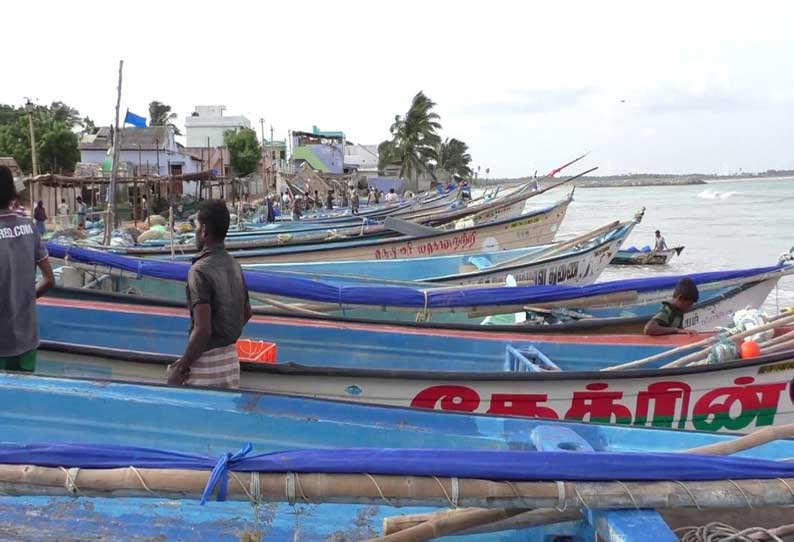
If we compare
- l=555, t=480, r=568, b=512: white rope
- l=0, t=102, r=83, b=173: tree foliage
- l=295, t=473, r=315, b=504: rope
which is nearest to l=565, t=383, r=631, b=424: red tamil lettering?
l=555, t=480, r=568, b=512: white rope

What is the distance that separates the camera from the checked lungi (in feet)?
12.1

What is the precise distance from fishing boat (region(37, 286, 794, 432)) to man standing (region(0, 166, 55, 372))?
37.8 inches

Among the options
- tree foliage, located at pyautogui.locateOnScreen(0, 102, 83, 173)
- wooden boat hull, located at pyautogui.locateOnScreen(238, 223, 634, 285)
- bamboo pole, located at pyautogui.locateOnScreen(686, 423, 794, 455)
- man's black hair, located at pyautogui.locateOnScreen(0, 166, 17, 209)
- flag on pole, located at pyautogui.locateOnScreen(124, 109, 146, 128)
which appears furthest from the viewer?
tree foliage, located at pyautogui.locateOnScreen(0, 102, 83, 173)

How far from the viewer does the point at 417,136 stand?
53.1 meters

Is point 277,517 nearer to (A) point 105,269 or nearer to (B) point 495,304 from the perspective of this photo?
(B) point 495,304

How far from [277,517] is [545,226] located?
46.4 feet

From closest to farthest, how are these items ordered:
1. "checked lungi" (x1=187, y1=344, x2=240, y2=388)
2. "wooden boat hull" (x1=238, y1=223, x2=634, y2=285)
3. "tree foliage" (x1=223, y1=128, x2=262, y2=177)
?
"checked lungi" (x1=187, y1=344, x2=240, y2=388)
"wooden boat hull" (x1=238, y1=223, x2=634, y2=285)
"tree foliage" (x1=223, y1=128, x2=262, y2=177)

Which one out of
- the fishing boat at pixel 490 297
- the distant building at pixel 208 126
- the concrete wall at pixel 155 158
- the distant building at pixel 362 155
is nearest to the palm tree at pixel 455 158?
the distant building at pixel 362 155

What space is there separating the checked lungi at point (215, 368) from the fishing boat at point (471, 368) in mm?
678

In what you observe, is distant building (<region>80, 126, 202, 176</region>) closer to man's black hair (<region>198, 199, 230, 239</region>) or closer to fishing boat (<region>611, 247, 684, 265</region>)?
fishing boat (<region>611, 247, 684, 265</region>)

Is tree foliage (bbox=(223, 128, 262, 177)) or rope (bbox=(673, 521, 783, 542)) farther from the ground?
tree foliage (bbox=(223, 128, 262, 177))

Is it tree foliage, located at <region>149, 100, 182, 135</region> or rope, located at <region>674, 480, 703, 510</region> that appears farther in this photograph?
tree foliage, located at <region>149, 100, 182, 135</region>

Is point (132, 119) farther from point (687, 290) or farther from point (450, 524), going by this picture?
point (450, 524)

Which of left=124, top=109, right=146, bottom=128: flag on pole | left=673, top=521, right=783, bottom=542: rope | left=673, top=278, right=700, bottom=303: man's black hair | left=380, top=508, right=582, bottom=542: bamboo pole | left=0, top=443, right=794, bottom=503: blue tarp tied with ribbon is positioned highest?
left=124, top=109, right=146, bottom=128: flag on pole
